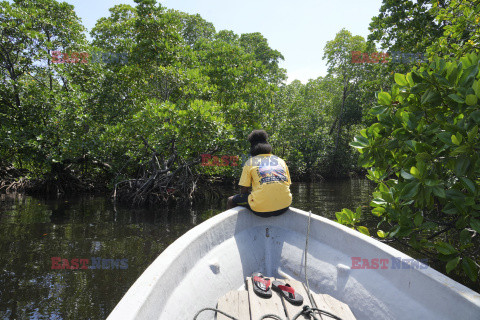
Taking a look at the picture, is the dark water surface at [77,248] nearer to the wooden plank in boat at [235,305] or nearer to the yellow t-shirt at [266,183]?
the wooden plank in boat at [235,305]

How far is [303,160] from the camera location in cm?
2177

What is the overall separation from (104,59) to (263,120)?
8.48 m

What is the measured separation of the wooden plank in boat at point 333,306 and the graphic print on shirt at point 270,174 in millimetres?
1282

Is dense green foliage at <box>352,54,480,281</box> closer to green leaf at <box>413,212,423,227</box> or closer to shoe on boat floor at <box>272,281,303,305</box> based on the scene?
green leaf at <box>413,212,423,227</box>

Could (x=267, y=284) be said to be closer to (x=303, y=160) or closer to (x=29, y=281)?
(x=29, y=281)

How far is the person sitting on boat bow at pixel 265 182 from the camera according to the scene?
3.23 meters

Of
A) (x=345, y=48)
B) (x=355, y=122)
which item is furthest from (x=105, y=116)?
(x=355, y=122)

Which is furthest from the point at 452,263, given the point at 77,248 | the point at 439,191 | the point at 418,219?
the point at 77,248

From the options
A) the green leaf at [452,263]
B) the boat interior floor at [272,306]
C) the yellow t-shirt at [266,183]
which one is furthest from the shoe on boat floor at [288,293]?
the green leaf at [452,263]

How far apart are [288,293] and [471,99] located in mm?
1964

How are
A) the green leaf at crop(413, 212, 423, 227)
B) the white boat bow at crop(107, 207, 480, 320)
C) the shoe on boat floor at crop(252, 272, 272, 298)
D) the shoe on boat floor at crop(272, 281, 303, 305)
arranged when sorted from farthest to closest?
the green leaf at crop(413, 212, 423, 227), the shoe on boat floor at crop(252, 272, 272, 298), the shoe on boat floor at crop(272, 281, 303, 305), the white boat bow at crop(107, 207, 480, 320)

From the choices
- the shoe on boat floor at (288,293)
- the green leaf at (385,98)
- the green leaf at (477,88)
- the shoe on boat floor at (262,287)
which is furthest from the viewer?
the green leaf at (385,98)

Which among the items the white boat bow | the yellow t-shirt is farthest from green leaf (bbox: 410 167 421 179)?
the yellow t-shirt

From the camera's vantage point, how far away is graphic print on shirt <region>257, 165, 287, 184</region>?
10.6 feet
